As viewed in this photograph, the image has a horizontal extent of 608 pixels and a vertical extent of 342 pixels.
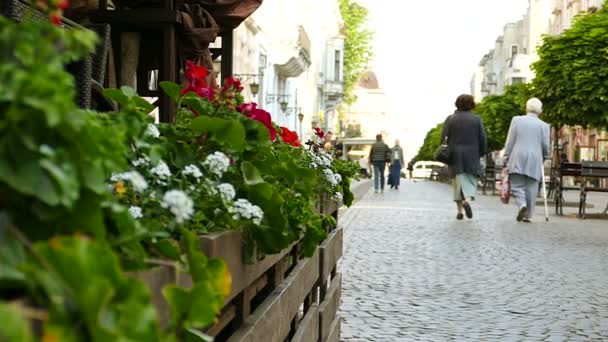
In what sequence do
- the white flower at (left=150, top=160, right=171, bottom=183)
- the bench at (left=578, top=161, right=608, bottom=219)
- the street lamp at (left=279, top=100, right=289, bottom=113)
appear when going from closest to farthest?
the white flower at (left=150, top=160, right=171, bottom=183) → the bench at (left=578, top=161, right=608, bottom=219) → the street lamp at (left=279, top=100, right=289, bottom=113)

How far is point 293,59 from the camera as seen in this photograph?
54.9m

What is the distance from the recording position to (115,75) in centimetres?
692

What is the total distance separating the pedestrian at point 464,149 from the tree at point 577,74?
304 inches

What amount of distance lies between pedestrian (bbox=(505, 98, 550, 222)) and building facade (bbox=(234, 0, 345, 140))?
3301mm

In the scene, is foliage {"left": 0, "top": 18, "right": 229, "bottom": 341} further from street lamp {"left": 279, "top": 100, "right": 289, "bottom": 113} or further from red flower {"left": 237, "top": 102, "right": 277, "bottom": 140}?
street lamp {"left": 279, "top": 100, "right": 289, "bottom": 113}

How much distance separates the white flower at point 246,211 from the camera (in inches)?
99.7

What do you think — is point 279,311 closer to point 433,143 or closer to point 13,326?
point 13,326

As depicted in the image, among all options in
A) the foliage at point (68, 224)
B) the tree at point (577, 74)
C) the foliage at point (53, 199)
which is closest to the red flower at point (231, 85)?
the foliage at point (68, 224)

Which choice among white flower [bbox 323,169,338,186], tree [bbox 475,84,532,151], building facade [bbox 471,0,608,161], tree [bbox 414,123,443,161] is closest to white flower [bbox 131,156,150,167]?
white flower [bbox 323,169,338,186]

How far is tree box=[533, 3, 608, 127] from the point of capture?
25203 mm

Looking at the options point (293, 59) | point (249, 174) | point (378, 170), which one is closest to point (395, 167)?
point (378, 170)

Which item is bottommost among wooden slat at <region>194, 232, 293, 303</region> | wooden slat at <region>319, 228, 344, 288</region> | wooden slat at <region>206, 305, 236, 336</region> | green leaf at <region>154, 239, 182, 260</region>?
wooden slat at <region>319, 228, 344, 288</region>

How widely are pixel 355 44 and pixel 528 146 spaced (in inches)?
2981

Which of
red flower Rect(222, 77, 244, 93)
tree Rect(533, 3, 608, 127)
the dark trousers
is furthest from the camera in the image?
the dark trousers
